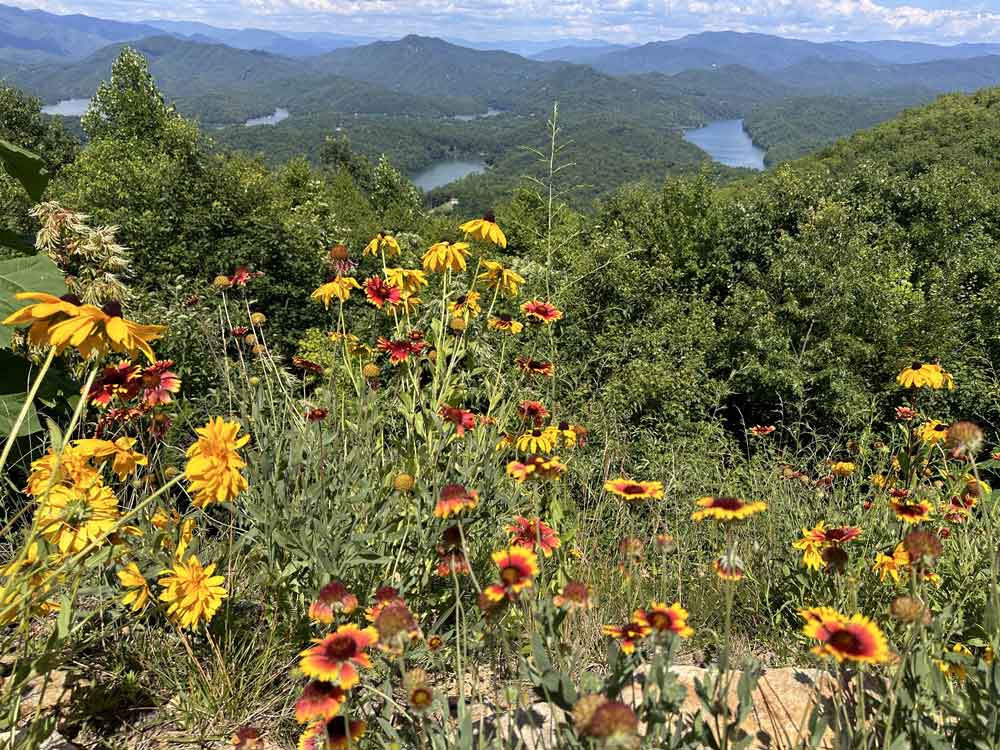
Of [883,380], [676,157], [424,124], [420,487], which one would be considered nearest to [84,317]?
[420,487]

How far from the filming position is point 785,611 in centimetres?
241

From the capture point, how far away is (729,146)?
160 meters

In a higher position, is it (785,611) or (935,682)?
(935,682)

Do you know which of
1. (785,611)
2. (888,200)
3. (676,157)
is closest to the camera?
(785,611)

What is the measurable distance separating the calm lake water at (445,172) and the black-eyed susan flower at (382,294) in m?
115

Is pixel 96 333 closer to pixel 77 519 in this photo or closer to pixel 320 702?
pixel 77 519

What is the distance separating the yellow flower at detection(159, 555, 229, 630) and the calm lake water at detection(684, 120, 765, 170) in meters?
130

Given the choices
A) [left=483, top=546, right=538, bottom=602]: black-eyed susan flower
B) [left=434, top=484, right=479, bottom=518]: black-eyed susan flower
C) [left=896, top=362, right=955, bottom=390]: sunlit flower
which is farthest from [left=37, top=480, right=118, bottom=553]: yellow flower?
[left=896, top=362, right=955, bottom=390]: sunlit flower

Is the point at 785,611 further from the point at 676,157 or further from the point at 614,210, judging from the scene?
the point at 676,157

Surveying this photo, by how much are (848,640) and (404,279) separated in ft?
6.98

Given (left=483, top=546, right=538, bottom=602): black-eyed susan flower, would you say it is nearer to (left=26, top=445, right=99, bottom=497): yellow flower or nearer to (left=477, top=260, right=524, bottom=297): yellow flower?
(left=26, top=445, right=99, bottom=497): yellow flower

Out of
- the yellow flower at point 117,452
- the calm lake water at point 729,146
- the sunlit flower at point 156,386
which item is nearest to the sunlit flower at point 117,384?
the sunlit flower at point 156,386

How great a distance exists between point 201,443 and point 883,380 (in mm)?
12487

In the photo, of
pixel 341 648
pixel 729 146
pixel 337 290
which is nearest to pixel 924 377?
pixel 337 290
